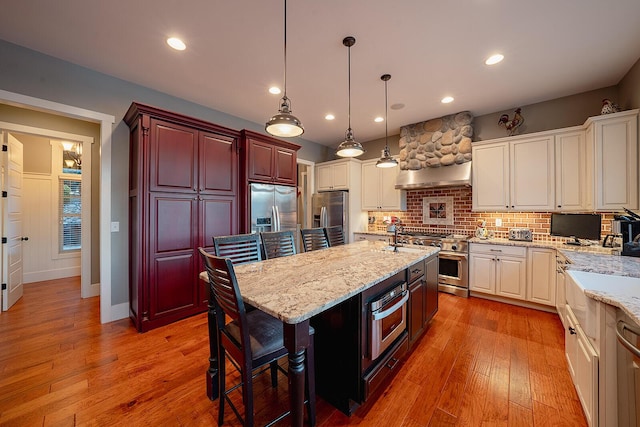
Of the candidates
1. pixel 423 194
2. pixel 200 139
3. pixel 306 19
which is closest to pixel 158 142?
pixel 200 139

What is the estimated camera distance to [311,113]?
394cm

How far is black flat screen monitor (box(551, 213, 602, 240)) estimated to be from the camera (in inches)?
113

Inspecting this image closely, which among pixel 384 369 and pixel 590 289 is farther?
pixel 384 369

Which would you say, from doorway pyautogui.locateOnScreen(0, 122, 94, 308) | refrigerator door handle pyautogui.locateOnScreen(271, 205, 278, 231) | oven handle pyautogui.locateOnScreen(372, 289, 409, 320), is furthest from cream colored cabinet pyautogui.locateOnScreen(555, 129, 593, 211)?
doorway pyautogui.locateOnScreen(0, 122, 94, 308)

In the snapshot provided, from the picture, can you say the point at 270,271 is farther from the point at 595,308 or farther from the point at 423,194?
the point at 423,194

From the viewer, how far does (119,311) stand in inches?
115

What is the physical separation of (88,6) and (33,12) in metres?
0.49

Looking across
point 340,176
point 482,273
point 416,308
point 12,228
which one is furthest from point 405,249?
point 12,228

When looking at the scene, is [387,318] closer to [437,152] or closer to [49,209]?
[437,152]

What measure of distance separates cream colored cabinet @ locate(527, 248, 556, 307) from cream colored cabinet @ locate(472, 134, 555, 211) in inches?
25.2

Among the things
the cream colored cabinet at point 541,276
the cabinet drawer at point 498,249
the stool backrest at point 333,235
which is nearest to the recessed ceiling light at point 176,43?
the stool backrest at point 333,235

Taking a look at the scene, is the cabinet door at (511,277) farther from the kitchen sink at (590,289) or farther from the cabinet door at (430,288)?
the kitchen sink at (590,289)

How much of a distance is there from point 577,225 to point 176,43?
193 inches

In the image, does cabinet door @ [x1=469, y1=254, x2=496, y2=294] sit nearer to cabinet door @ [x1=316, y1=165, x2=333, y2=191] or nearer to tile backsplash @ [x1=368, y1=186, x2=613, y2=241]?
tile backsplash @ [x1=368, y1=186, x2=613, y2=241]
